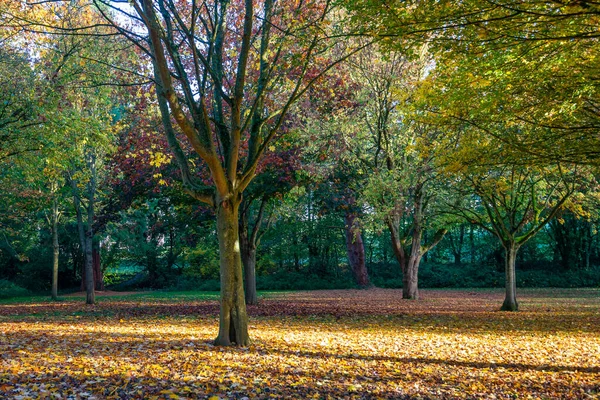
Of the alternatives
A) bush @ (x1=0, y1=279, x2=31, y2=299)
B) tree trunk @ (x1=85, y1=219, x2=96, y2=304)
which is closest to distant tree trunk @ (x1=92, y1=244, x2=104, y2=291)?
bush @ (x1=0, y1=279, x2=31, y2=299)

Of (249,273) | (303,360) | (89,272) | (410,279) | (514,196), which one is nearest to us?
(303,360)

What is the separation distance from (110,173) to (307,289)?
51.9 ft

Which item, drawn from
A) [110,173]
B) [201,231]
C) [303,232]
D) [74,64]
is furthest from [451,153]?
[303,232]

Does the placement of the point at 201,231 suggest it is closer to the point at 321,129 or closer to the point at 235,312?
the point at 321,129

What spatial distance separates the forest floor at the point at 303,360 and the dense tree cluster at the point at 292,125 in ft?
4.48

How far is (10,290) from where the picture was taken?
27.3m

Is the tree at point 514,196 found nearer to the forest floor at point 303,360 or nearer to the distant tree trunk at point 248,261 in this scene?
the forest floor at point 303,360

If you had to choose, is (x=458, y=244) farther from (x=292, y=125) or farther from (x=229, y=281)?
(x=229, y=281)

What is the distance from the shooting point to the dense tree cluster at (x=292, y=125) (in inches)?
292

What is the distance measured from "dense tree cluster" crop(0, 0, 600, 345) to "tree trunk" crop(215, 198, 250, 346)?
3 centimetres

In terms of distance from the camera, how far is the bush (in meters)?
26.5

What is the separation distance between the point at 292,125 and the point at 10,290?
19.6m

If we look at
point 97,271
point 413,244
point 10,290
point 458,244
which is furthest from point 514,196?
point 458,244

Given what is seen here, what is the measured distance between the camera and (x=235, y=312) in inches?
317
